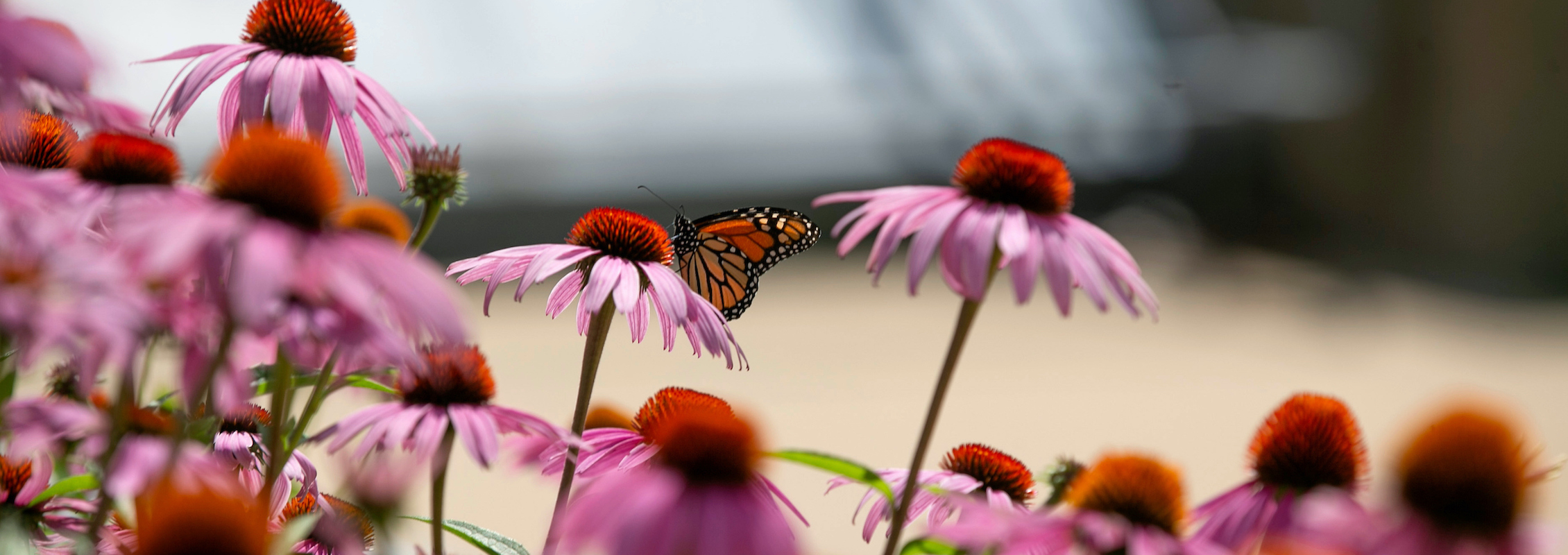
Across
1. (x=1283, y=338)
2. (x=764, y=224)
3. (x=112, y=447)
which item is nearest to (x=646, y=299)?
(x=112, y=447)

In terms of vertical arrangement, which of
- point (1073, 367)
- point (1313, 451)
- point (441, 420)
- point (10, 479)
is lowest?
point (1073, 367)

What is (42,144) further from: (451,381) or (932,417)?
(932,417)

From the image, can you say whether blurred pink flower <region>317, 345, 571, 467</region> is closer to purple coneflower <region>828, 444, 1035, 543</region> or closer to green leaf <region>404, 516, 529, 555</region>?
green leaf <region>404, 516, 529, 555</region>

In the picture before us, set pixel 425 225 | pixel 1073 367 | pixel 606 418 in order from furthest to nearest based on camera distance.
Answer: pixel 1073 367, pixel 606 418, pixel 425 225

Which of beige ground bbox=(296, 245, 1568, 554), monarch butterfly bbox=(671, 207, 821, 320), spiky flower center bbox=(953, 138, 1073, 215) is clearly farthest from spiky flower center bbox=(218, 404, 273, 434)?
beige ground bbox=(296, 245, 1568, 554)

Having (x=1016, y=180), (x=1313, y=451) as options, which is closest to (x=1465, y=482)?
(x=1313, y=451)

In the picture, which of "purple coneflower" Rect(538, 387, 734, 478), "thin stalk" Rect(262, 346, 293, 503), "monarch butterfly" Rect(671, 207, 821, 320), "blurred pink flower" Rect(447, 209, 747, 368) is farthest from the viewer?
"monarch butterfly" Rect(671, 207, 821, 320)
